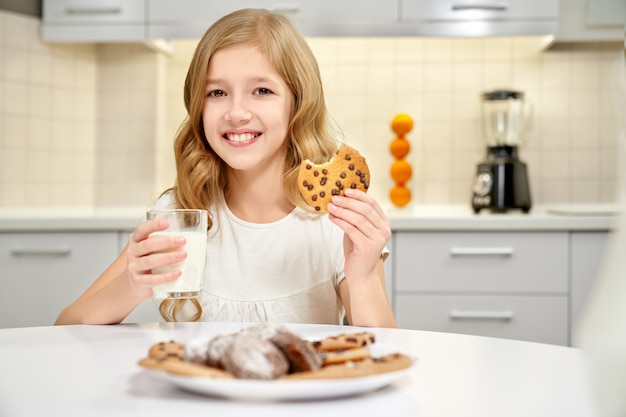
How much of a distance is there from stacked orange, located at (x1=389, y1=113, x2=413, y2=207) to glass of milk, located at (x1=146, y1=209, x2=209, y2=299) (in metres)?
1.83

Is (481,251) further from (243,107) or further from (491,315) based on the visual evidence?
(243,107)

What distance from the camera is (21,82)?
2912mm

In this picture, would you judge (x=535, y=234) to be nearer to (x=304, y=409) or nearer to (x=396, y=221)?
(x=396, y=221)

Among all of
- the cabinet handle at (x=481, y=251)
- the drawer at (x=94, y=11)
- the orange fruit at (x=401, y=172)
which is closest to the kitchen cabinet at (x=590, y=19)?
the orange fruit at (x=401, y=172)

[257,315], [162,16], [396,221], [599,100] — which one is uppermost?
[162,16]

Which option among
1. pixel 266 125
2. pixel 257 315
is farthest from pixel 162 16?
pixel 257 315

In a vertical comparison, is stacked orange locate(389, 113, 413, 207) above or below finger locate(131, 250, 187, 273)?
above

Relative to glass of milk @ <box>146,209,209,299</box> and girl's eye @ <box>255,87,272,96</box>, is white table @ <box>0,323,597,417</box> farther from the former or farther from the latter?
girl's eye @ <box>255,87,272,96</box>

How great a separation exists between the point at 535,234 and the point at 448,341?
1504 mm

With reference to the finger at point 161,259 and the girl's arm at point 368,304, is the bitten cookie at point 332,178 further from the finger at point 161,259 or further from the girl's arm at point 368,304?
the finger at point 161,259

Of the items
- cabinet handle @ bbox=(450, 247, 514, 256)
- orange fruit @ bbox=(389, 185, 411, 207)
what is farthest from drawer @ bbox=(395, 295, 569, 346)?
orange fruit @ bbox=(389, 185, 411, 207)

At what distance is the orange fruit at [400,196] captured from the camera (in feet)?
9.39

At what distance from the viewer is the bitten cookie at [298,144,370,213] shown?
4.03 ft

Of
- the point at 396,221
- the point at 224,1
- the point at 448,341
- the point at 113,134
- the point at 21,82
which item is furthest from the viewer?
the point at 113,134
